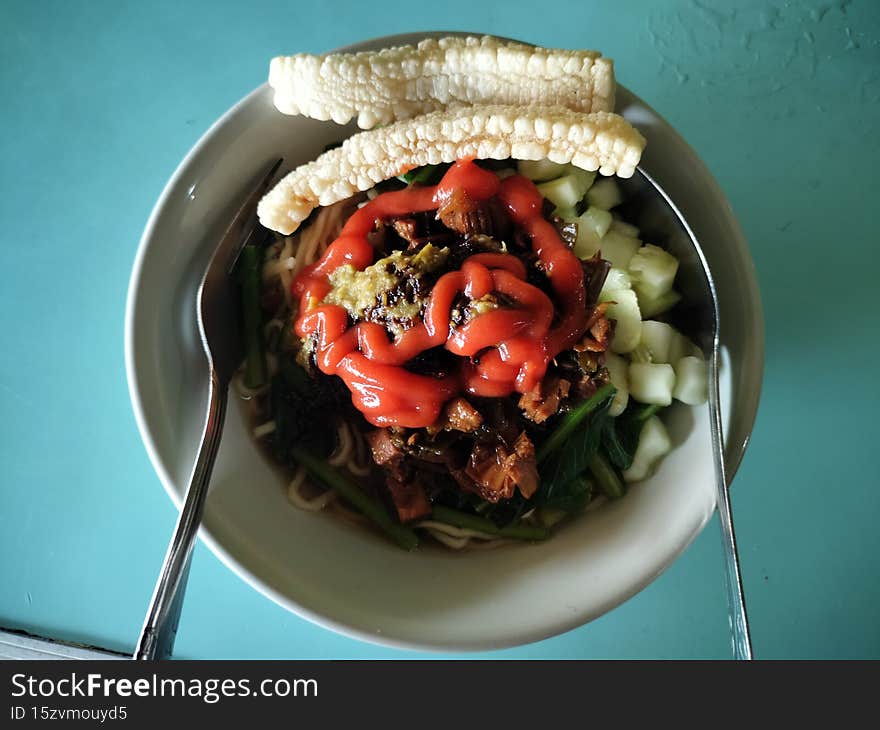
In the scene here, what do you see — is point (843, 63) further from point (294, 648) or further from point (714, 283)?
point (294, 648)

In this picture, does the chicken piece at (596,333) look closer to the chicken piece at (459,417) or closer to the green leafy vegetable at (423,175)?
the chicken piece at (459,417)

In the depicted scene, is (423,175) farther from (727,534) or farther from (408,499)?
(727,534)

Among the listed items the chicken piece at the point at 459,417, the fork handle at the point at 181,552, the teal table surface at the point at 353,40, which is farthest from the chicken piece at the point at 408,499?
the teal table surface at the point at 353,40

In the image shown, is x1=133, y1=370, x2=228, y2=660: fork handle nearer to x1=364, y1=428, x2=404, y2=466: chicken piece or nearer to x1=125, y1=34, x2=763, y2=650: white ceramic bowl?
x1=125, y1=34, x2=763, y2=650: white ceramic bowl

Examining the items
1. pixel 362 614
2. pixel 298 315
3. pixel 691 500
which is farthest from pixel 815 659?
pixel 298 315

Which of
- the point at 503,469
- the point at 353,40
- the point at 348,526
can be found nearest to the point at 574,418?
the point at 503,469
